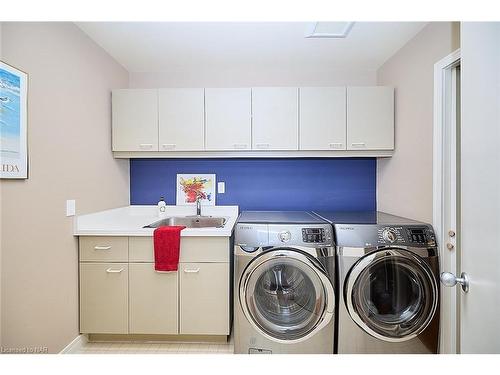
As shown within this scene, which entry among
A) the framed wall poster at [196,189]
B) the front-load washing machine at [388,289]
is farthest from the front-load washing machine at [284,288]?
the framed wall poster at [196,189]

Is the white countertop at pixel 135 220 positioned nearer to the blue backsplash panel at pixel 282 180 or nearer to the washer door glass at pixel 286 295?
the blue backsplash panel at pixel 282 180

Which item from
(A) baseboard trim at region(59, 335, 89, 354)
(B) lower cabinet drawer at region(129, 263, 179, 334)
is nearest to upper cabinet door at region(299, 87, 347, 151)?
(B) lower cabinet drawer at region(129, 263, 179, 334)

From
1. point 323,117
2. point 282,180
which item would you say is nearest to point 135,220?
point 282,180

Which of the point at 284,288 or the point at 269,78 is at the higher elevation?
the point at 269,78

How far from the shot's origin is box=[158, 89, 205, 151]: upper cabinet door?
244cm

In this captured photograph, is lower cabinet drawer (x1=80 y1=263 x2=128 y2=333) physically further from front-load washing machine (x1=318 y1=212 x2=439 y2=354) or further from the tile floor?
front-load washing machine (x1=318 y1=212 x2=439 y2=354)

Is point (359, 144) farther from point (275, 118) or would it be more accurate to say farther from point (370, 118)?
point (275, 118)

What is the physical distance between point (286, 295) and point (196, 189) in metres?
1.41

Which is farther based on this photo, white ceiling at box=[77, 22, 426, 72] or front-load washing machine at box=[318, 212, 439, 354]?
white ceiling at box=[77, 22, 426, 72]

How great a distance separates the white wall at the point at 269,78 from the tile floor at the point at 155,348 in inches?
92.5

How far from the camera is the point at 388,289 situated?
186 centimetres

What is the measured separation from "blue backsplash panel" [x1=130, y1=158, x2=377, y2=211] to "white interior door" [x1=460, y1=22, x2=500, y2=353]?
1887 mm

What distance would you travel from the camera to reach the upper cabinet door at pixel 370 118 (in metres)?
2.39
